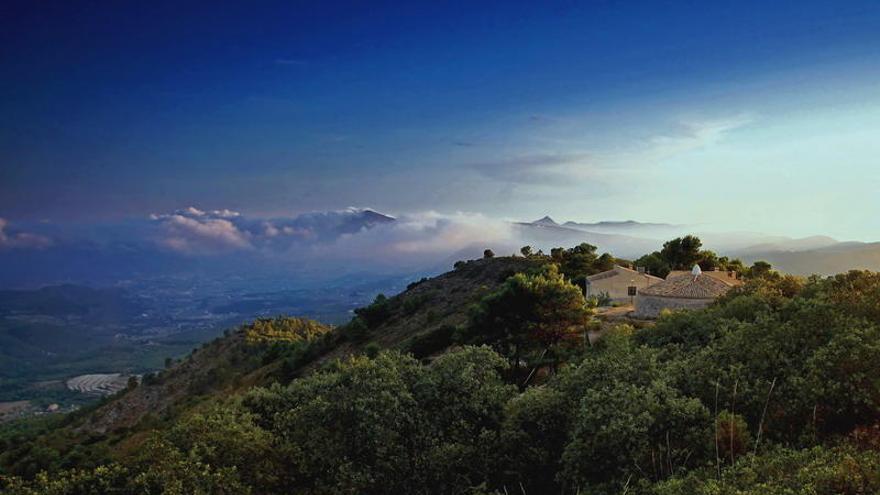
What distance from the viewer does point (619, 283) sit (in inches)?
2069

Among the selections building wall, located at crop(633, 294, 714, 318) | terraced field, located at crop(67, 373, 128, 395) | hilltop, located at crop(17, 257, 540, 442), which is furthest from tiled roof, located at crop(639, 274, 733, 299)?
terraced field, located at crop(67, 373, 128, 395)

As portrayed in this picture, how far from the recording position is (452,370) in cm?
1608

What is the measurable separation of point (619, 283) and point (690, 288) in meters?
13.0

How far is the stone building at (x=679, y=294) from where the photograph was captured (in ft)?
126

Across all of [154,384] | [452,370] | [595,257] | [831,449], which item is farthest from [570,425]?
[154,384]

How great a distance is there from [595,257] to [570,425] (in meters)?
55.0

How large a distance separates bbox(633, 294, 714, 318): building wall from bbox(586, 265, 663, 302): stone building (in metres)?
9.74

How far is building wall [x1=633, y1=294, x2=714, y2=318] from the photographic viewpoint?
125 feet

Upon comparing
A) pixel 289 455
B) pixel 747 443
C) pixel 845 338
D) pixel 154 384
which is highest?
pixel 845 338

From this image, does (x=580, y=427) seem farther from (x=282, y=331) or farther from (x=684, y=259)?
(x=282, y=331)

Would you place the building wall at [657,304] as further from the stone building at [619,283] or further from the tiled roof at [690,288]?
the stone building at [619,283]

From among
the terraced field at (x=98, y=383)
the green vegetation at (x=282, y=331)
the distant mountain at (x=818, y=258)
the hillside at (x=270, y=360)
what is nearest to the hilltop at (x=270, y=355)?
the hillside at (x=270, y=360)

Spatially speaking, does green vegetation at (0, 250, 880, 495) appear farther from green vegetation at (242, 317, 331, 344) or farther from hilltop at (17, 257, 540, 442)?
green vegetation at (242, 317, 331, 344)

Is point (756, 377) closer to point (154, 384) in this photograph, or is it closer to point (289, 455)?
point (289, 455)
